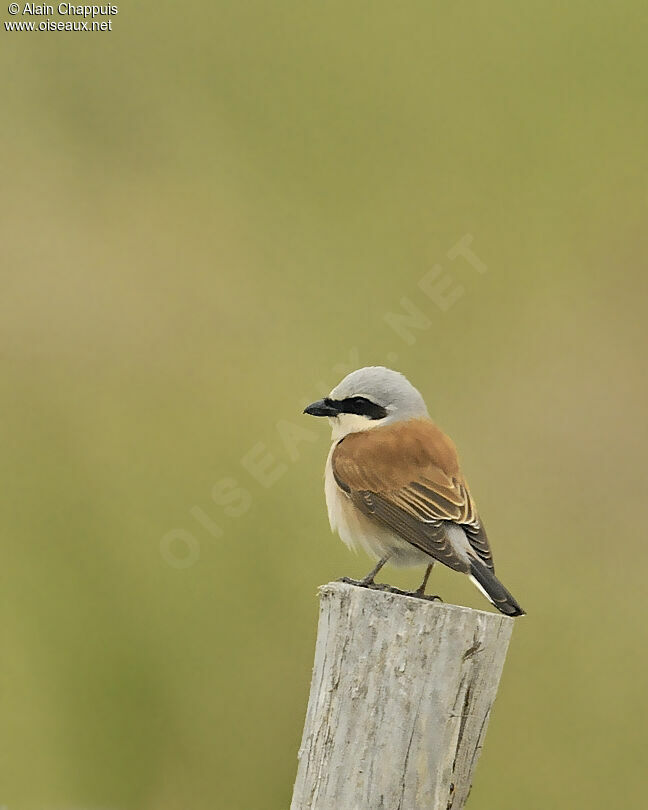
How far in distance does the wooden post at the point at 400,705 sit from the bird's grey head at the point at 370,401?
1.39 meters

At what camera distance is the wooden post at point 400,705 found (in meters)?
2.46

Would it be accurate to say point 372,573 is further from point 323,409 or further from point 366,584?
point 323,409

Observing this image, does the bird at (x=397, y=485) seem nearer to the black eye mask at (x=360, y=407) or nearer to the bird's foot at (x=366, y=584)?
the black eye mask at (x=360, y=407)

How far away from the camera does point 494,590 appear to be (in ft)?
10.4

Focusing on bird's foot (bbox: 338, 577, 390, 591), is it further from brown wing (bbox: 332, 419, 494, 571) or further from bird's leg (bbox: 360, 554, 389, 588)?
brown wing (bbox: 332, 419, 494, 571)

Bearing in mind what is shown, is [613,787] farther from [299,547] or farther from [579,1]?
[579,1]

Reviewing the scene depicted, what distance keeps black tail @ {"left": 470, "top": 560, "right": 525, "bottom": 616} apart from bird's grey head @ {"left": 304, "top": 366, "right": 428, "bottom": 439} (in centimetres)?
74

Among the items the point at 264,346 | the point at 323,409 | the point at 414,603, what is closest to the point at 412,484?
the point at 323,409

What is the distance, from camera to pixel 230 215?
23.4ft

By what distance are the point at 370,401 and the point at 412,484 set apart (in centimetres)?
43

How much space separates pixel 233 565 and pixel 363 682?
9.03ft

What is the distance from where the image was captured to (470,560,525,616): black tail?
3.08 metres

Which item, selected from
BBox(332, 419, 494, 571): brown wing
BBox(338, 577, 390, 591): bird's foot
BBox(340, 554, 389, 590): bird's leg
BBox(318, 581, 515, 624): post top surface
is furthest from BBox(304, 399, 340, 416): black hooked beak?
BBox(318, 581, 515, 624): post top surface

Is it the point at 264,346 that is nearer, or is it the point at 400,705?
the point at 400,705
